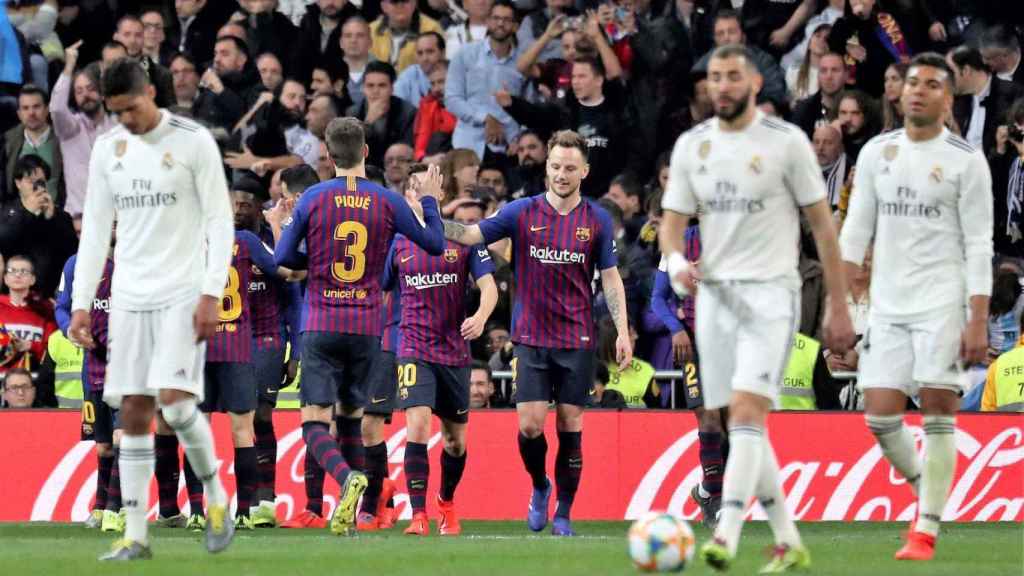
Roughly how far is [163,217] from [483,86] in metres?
9.93

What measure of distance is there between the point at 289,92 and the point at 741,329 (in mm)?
11372

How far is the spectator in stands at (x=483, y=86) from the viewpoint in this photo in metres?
19.1

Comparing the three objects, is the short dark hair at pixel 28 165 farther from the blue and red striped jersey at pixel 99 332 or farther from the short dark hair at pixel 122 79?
the short dark hair at pixel 122 79

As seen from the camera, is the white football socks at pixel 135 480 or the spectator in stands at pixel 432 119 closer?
the white football socks at pixel 135 480

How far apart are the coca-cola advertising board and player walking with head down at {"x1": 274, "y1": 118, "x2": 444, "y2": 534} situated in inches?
126

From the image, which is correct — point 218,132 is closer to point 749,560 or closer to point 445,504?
point 445,504

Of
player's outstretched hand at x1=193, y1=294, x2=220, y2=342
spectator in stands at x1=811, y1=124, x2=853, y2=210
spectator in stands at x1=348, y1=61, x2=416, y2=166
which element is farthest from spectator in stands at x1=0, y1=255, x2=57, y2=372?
player's outstretched hand at x1=193, y1=294, x2=220, y2=342

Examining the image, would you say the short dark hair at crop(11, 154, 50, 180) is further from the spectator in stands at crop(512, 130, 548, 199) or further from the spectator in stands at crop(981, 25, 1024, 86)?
the spectator in stands at crop(981, 25, 1024, 86)

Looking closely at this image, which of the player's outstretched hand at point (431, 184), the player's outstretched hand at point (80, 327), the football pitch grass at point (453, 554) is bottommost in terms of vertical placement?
the football pitch grass at point (453, 554)

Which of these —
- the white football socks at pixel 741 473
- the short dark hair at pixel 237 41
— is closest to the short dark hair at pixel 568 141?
the white football socks at pixel 741 473

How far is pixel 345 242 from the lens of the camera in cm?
1228

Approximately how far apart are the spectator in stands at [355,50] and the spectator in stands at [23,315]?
178 inches

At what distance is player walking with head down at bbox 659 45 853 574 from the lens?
8.73 meters

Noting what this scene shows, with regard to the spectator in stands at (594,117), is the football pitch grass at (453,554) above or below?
below
